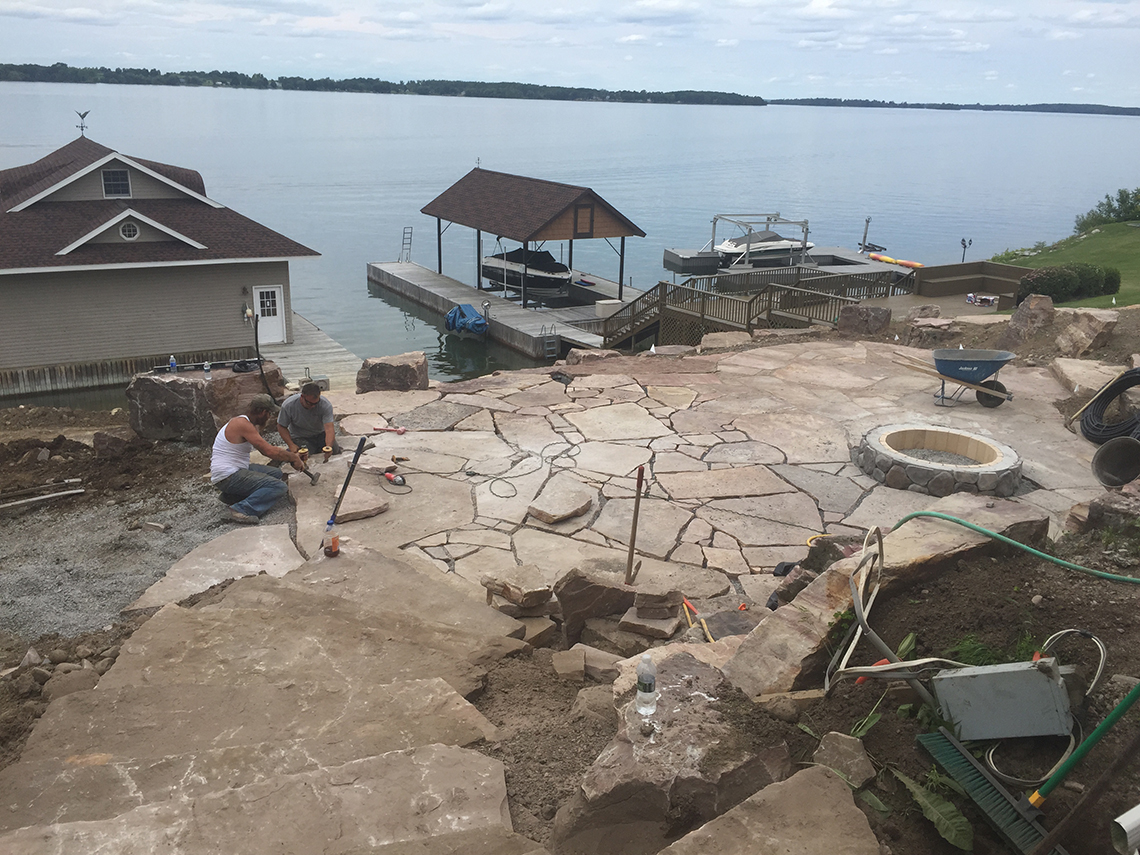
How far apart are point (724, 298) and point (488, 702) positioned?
17.1m

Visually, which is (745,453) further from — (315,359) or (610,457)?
(315,359)

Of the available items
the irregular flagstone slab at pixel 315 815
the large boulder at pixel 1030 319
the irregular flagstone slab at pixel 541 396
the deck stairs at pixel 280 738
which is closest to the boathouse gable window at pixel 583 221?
the large boulder at pixel 1030 319

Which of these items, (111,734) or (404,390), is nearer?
(111,734)

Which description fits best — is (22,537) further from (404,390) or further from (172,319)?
(172,319)

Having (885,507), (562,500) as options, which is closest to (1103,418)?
(885,507)

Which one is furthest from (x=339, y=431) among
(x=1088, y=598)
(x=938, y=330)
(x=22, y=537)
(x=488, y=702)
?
(x=938, y=330)

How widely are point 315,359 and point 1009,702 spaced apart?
2457cm

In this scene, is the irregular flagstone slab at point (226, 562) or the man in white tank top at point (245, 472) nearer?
the irregular flagstone slab at point (226, 562)

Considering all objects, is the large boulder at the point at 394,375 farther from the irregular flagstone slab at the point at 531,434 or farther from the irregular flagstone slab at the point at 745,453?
the irregular flagstone slab at the point at 745,453

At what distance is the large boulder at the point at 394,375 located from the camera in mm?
13211

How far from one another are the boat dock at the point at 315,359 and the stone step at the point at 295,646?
18.1 metres

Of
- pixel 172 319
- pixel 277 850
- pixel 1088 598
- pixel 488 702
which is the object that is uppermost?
pixel 1088 598

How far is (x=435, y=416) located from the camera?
11367 mm

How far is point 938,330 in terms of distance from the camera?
1620 cm
